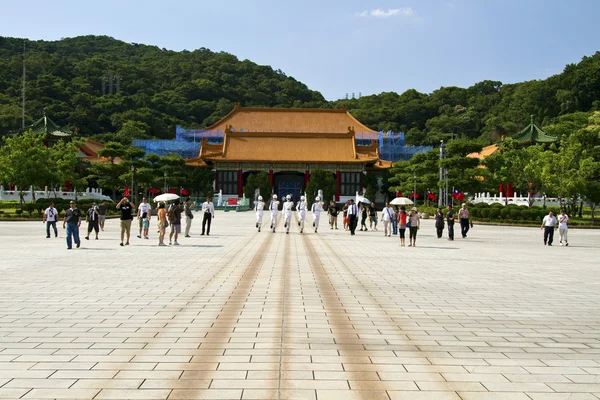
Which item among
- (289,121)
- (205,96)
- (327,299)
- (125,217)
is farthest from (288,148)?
(327,299)

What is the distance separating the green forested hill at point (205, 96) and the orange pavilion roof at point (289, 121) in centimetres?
1510

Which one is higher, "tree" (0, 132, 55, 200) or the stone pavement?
"tree" (0, 132, 55, 200)

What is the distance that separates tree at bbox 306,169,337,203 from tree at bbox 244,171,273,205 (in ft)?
13.5

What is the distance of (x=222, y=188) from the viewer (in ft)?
202

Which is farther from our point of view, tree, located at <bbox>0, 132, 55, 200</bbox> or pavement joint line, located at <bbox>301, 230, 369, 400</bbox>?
tree, located at <bbox>0, 132, 55, 200</bbox>

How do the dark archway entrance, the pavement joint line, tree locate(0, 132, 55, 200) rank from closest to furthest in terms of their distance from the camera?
the pavement joint line, tree locate(0, 132, 55, 200), the dark archway entrance

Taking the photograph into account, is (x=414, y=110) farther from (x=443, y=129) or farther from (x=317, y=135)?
(x=317, y=135)

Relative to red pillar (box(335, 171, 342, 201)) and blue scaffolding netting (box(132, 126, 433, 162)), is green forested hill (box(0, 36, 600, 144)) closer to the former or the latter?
blue scaffolding netting (box(132, 126, 433, 162))

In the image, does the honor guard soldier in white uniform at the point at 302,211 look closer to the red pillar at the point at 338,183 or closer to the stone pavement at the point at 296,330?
the stone pavement at the point at 296,330

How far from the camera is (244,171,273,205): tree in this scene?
193 ft

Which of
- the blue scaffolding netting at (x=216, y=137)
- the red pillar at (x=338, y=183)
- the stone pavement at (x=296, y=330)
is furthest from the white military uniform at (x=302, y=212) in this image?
the blue scaffolding netting at (x=216, y=137)

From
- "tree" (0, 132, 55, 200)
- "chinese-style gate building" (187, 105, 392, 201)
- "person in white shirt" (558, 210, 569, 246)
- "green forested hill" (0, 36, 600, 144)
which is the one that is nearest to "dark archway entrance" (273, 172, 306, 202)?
"chinese-style gate building" (187, 105, 392, 201)

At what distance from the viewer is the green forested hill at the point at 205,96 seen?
75.9 m

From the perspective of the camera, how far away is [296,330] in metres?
6.14
